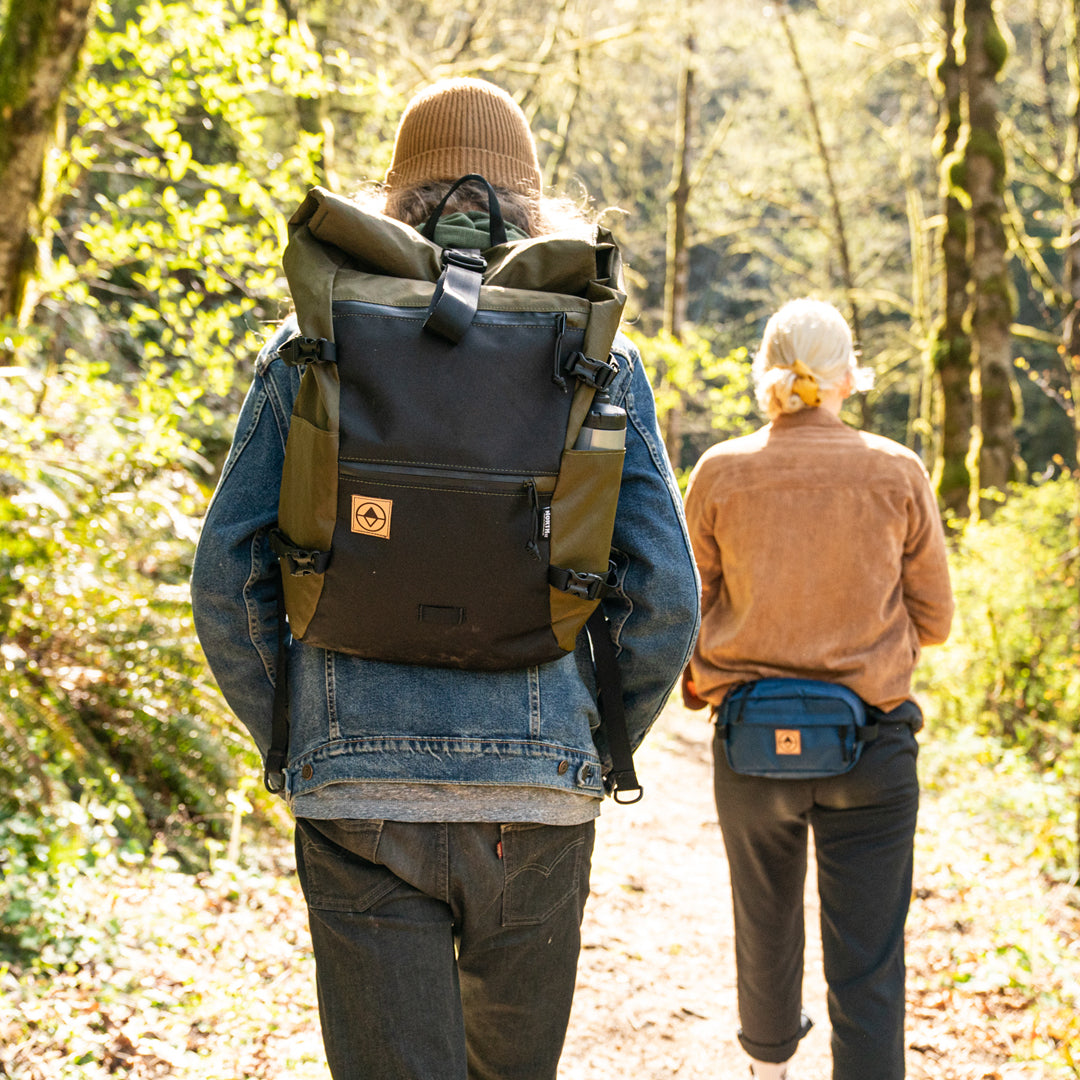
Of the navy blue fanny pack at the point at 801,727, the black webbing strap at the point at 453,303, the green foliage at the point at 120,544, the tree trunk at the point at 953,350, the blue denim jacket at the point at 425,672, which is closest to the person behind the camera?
the black webbing strap at the point at 453,303

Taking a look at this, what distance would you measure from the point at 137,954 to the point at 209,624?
2.24m

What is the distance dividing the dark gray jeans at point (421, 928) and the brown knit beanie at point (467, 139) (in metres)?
1.18

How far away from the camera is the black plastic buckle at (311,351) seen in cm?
157

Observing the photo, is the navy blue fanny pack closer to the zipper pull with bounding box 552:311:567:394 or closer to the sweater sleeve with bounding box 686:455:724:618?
the sweater sleeve with bounding box 686:455:724:618

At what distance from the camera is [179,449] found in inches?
180

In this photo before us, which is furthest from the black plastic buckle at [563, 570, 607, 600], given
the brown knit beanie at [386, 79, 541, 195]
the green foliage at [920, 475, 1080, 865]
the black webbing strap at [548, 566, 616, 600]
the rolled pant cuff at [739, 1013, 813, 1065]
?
the green foliage at [920, 475, 1080, 865]

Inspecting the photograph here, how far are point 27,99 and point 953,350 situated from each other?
371 inches

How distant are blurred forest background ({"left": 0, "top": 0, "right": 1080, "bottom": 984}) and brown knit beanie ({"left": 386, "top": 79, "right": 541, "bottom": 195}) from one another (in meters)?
0.21

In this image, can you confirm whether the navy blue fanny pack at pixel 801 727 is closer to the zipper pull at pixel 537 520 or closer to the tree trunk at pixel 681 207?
the zipper pull at pixel 537 520

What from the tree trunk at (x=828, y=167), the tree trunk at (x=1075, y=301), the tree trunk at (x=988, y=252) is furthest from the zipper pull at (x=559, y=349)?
the tree trunk at (x=828, y=167)

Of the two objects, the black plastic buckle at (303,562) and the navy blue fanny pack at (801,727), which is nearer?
the black plastic buckle at (303,562)

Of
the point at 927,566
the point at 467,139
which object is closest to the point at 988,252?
the point at 927,566

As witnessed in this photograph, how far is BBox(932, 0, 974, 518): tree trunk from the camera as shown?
10.9 meters

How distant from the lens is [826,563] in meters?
2.85
